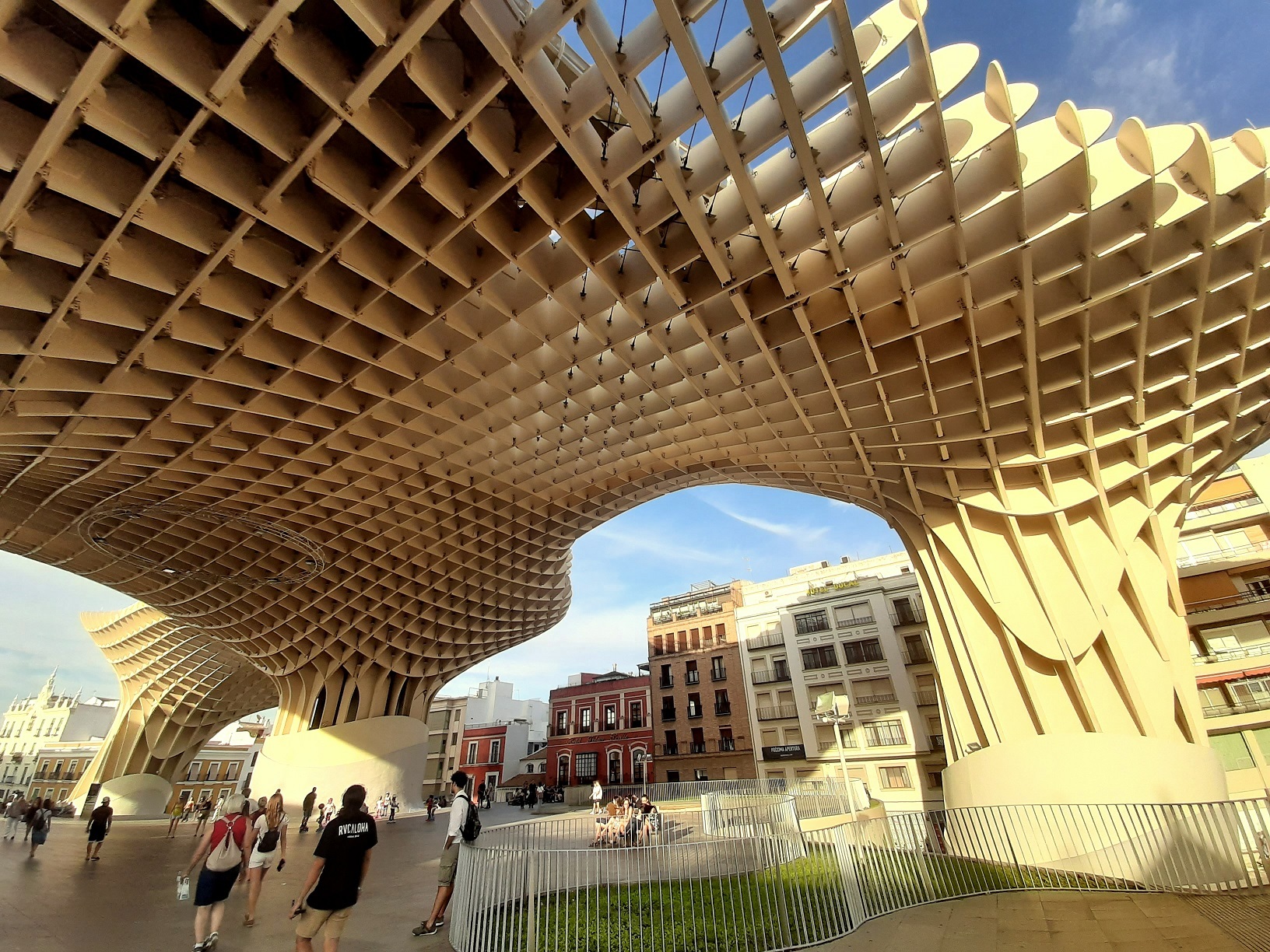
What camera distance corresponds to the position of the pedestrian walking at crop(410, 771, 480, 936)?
270 inches

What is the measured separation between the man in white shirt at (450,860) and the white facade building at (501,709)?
58.4m

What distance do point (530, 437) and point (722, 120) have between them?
36.5 feet

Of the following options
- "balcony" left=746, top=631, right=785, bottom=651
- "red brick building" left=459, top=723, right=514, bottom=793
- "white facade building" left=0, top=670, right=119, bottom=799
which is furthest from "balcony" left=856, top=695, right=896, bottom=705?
"white facade building" left=0, top=670, right=119, bottom=799

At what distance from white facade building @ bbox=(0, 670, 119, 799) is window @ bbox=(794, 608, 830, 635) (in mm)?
73553

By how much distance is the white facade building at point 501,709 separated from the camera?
63.6 m

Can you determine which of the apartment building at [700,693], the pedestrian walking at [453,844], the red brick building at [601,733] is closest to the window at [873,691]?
the apartment building at [700,693]

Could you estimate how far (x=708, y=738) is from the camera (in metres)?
37.8

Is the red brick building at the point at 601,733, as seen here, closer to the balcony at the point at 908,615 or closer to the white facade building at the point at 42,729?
the balcony at the point at 908,615

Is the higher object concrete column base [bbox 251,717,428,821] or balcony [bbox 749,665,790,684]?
balcony [bbox 749,665,790,684]

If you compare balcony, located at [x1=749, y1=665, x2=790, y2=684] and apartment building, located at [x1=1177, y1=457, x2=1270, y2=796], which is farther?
balcony, located at [x1=749, y1=665, x2=790, y2=684]

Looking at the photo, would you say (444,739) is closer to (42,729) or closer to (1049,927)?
(42,729)

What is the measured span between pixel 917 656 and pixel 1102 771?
816 inches

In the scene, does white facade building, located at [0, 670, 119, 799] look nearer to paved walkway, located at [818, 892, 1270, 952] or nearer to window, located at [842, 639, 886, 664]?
window, located at [842, 639, 886, 664]

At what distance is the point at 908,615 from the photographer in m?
33.1
